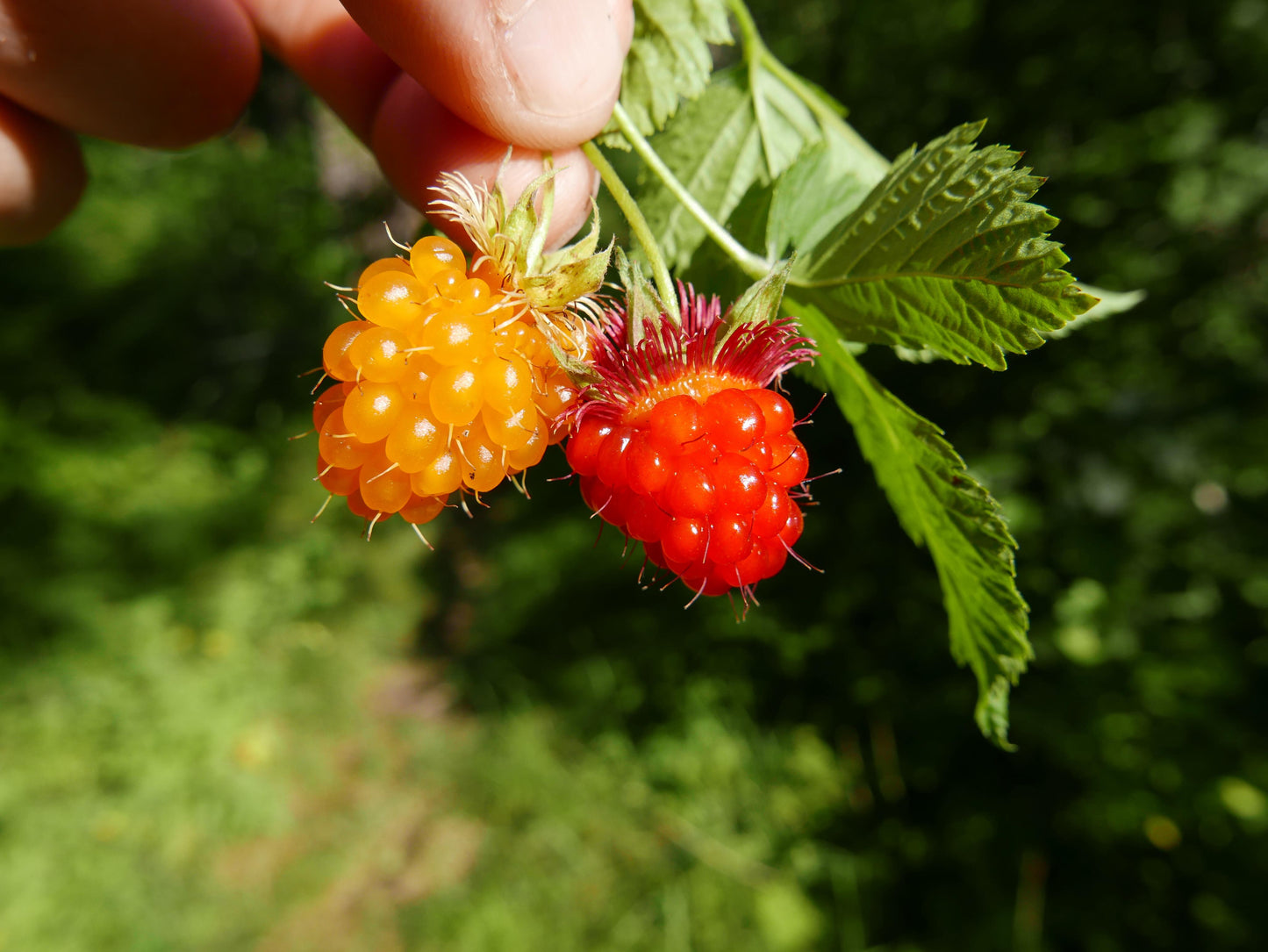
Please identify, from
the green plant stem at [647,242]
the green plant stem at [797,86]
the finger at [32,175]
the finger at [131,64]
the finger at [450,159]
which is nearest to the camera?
the green plant stem at [647,242]

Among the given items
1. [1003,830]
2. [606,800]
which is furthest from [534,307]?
[606,800]

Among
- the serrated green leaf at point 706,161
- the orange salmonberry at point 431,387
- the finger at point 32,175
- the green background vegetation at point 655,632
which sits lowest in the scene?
the green background vegetation at point 655,632

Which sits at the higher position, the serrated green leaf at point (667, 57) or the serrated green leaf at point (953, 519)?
the serrated green leaf at point (667, 57)

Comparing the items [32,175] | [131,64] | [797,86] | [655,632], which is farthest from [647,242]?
[655,632]

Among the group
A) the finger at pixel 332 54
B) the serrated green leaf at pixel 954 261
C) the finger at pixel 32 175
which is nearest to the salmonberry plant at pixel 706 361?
the serrated green leaf at pixel 954 261

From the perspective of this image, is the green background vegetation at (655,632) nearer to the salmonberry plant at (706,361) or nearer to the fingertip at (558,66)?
the salmonberry plant at (706,361)

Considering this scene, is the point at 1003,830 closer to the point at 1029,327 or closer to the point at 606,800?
the point at 606,800
